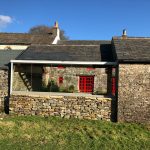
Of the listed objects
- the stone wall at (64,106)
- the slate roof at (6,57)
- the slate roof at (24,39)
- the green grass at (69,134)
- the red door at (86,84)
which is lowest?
the green grass at (69,134)

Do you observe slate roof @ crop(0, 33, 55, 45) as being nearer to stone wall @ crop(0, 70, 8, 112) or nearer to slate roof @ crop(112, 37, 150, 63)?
stone wall @ crop(0, 70, 8, 112)

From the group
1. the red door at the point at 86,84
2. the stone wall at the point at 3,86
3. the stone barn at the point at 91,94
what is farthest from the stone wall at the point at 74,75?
the stone wall at the point at 3,86

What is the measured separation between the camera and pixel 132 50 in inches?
539

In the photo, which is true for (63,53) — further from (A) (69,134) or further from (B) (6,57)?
(A) (69,134)

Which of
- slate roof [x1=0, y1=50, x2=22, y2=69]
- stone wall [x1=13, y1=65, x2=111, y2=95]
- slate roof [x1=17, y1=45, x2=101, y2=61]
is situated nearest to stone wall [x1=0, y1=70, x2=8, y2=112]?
slate roof [x1=0, y1=50, x2=22, y2=69]

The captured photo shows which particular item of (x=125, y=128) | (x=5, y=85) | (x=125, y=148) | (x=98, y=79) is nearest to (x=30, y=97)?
(x=5, y=85)

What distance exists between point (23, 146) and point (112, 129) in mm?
3891

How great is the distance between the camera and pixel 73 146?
964 cm

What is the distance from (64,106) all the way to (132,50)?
13.9 feet

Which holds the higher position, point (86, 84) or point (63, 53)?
point (63, 53)

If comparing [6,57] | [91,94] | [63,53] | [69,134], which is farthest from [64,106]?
[6,57]

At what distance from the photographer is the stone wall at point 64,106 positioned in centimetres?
1310

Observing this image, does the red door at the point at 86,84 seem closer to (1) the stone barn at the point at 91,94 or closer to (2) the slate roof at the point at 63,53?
(1) the stone barn at the point at 91,94

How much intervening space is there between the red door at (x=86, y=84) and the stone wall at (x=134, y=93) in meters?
9.76
